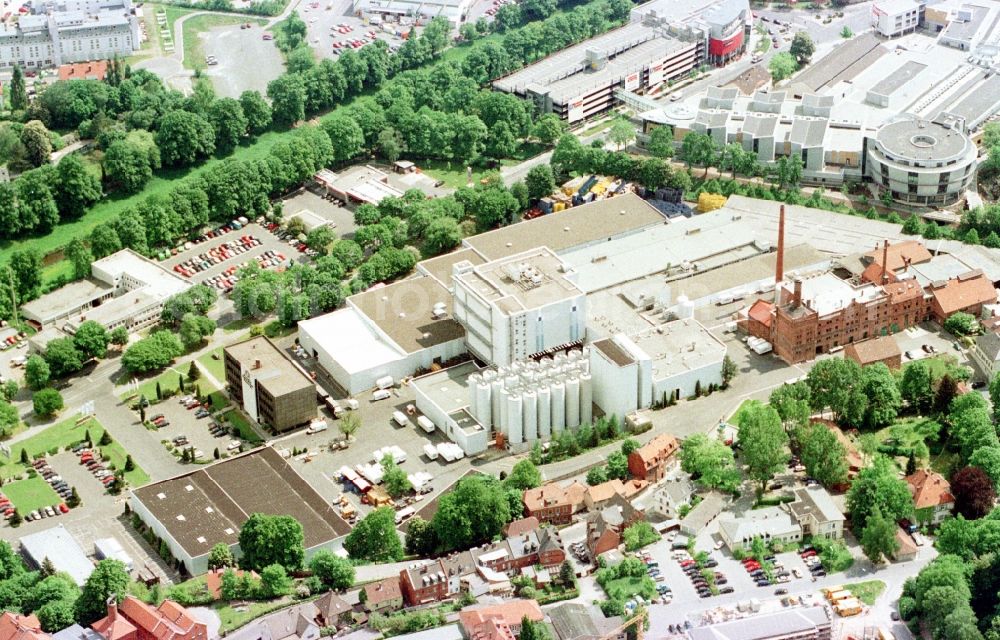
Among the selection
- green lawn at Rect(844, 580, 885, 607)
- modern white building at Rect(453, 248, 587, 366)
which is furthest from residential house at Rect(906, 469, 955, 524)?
modern white building at Rect(453, 248, 587, 366)

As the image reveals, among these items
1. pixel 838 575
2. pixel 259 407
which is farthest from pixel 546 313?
pixel 838 575

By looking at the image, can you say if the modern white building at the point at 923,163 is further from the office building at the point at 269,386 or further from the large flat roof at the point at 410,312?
the office building at the point at 269,386

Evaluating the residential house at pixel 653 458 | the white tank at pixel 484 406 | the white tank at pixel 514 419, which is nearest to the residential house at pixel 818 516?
the residential house at pixel 653 458

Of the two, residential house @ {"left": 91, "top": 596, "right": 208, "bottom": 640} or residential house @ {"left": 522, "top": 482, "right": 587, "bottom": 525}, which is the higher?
residential house @ {"left": 91, "top": 596, "right": 208, "bottom": 640}

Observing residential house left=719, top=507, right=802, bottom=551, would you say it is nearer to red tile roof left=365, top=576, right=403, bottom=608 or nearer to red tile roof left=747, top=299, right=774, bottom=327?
red tile roof left=365, top=576, right=403, bottom=608

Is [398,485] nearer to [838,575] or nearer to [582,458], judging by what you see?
[582,458]
